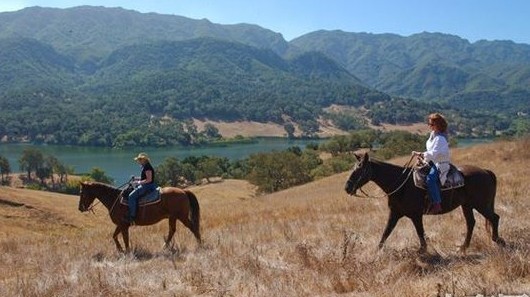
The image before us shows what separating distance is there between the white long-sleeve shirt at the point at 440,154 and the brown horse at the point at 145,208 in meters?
5.94

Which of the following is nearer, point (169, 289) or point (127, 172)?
point (169, 289)

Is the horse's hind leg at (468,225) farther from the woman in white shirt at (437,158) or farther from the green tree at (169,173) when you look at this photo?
the green tree at (169,173)

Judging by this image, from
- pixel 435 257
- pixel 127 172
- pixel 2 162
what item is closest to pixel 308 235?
pixel 435 257

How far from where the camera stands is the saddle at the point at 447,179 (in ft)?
33.3

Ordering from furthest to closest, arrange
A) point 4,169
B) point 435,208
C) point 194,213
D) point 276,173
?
1. point 4,169
2. point 276,173
3. point 194,213
4. point 435,208

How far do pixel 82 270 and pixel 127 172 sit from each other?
128m

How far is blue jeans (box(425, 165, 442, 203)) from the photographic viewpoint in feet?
32.6

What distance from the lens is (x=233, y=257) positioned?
10602mm

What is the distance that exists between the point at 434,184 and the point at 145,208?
6801 mm

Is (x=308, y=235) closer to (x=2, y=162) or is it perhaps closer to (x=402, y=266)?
(x=402, y=266)

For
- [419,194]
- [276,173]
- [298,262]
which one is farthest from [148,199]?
[276,173]

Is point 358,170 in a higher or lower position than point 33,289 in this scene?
higher

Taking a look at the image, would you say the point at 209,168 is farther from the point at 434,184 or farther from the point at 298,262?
the point at 434,184

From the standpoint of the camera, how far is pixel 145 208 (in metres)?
13.1
